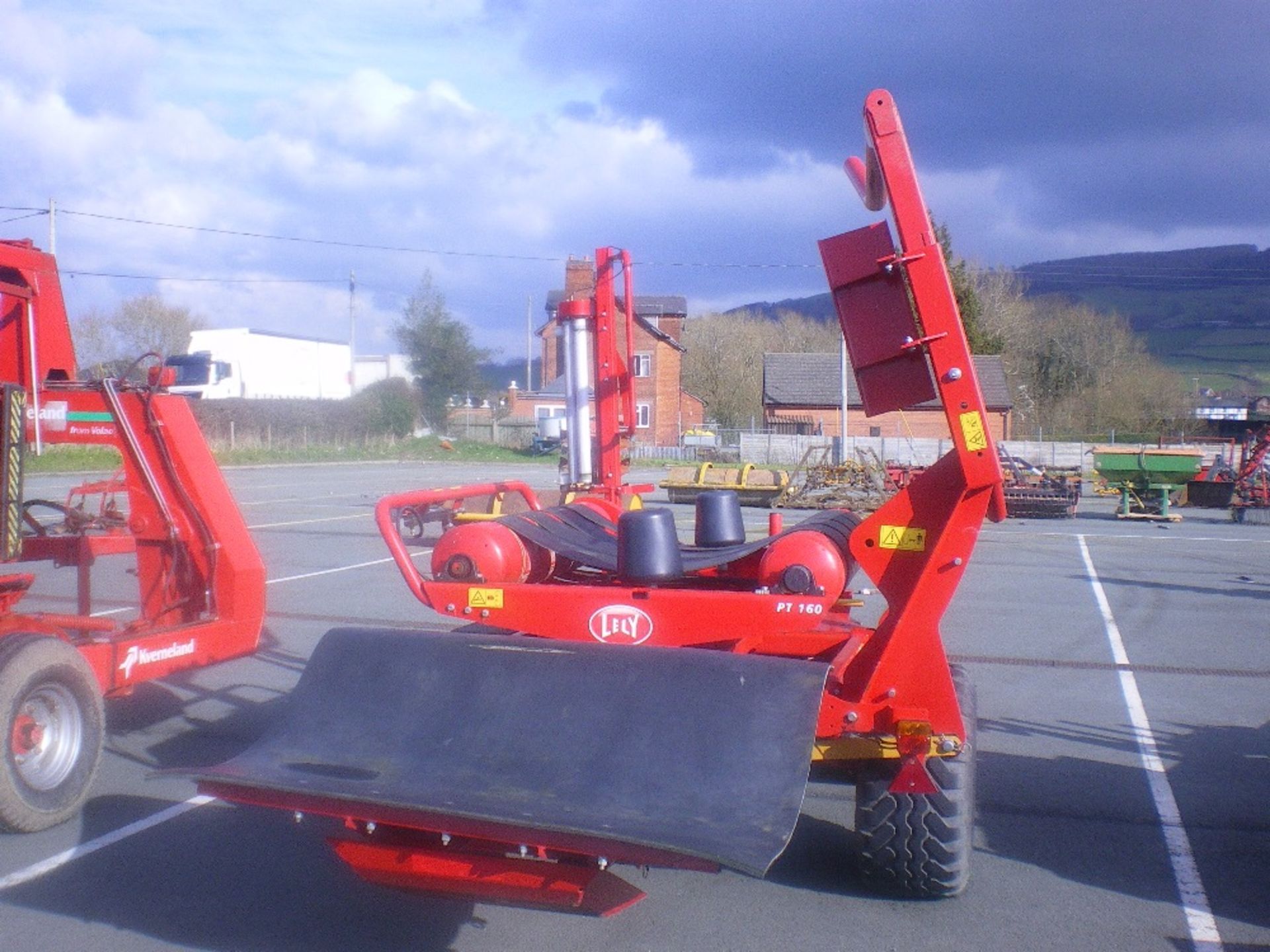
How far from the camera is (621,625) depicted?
5223mm

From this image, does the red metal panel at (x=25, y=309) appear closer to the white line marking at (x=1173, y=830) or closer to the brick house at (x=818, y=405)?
the white line marking at (x=1173, y=830)

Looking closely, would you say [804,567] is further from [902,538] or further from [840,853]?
[840,853]

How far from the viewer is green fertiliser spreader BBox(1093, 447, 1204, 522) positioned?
26.2m

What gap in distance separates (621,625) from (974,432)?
1.83m

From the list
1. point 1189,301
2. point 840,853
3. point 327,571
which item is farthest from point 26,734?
point 1189,301

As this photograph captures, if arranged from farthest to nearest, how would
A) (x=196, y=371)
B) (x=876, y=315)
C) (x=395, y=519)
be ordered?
(x=196, y=371), (x=395, y=519), (x=876, y=315)

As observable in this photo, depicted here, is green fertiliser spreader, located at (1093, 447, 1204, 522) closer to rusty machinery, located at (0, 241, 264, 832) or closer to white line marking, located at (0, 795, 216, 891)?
rusty machinery, located at (0, 241, 264, 832)

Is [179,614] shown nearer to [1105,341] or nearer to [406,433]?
[406,433]

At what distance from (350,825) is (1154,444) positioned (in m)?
53.8

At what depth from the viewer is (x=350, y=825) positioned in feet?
13.2

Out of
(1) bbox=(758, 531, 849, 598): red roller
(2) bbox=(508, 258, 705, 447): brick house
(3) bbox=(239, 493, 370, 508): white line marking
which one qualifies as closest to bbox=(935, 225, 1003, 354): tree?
(2) bbox=(508, 258, 705, 447): brick house

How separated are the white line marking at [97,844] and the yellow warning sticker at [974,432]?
4.17m

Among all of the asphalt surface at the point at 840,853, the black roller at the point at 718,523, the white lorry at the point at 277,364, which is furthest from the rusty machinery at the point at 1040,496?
the white lorry at the point at 277,364

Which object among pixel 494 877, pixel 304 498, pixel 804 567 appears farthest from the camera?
pixel 304 498
